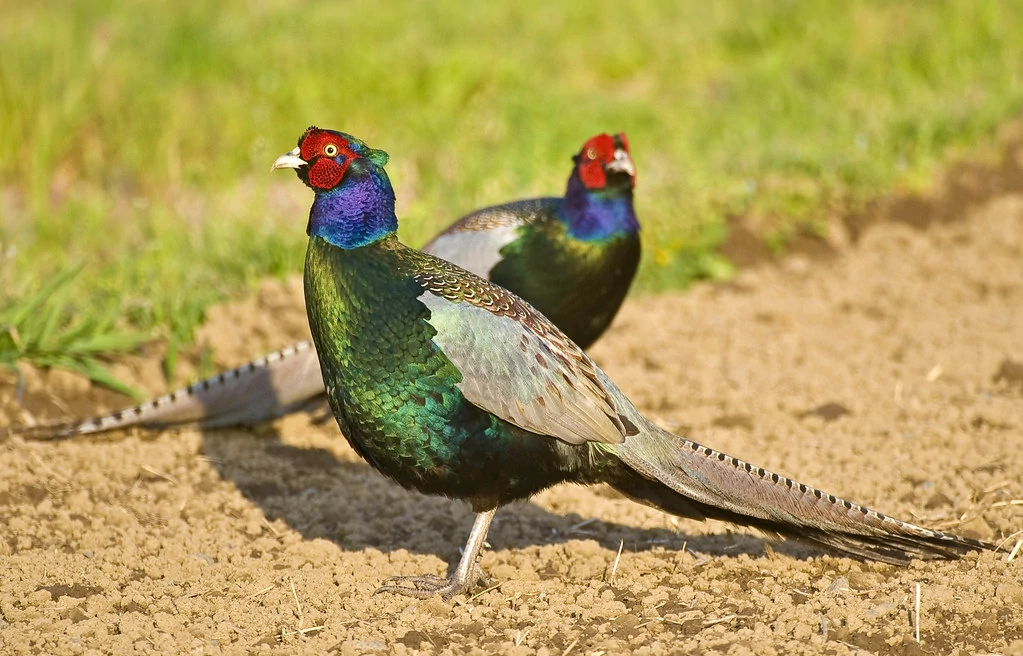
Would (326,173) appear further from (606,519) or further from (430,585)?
(606,519)

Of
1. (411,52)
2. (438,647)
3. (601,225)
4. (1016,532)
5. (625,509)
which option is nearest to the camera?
(438,647)

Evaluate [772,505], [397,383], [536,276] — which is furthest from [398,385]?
[536,276]

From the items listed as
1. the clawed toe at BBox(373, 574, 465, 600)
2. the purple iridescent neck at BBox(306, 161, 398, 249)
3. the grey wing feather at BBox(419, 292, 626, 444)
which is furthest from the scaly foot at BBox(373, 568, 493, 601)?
the purple iridescent neck at BBox(306, 161, 398, 249)

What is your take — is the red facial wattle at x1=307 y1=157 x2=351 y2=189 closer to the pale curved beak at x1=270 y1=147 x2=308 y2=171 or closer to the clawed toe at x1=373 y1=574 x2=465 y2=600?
the pale curved beak at x1=270 y1=147 x2=308 y2=171

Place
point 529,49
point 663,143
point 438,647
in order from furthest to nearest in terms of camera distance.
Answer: point 529,49
point 663,143
point 438,647

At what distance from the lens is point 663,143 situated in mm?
8750

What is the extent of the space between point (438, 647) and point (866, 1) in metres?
9.25

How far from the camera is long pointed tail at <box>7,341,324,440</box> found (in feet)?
16.1

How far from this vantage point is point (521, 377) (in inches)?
141

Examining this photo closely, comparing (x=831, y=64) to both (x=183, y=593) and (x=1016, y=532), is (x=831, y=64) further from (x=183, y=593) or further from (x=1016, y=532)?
(x=183, y=593)

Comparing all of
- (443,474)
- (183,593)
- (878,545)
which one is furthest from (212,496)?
(878,545)

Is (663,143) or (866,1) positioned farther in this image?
(866,1)

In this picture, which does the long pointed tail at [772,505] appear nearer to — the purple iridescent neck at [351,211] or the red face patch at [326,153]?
the purple iridescent neck at [351,211]

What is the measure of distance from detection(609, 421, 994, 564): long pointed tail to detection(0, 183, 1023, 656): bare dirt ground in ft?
0.32
